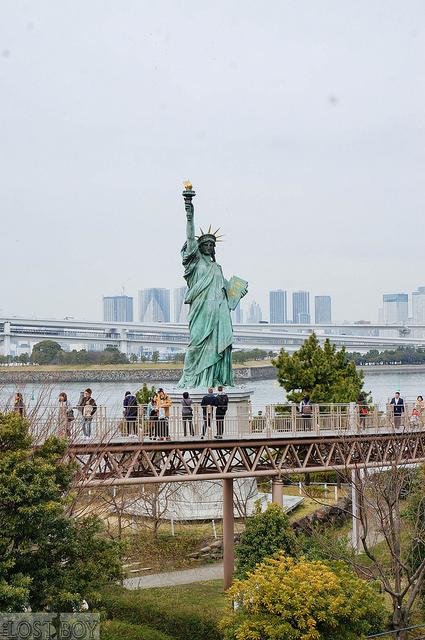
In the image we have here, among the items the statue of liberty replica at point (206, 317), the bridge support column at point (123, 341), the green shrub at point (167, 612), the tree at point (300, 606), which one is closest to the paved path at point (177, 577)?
the green shrub at point (167, 612)

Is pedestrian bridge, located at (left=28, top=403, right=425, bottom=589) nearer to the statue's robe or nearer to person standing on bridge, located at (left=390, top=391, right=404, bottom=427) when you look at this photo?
person standing on bridge, located at (left=390, top=391, right=404, bottom=427)

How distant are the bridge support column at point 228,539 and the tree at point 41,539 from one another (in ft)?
18.8

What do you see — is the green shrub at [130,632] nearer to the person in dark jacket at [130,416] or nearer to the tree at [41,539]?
the tree at [41,539]

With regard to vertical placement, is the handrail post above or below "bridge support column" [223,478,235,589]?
above

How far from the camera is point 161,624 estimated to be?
14.2 meters

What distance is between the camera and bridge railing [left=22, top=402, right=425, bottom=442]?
47.2 feet

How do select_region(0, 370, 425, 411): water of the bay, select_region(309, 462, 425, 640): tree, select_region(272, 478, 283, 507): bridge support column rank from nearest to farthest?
select_region(309, 462, 425, 640): tree → select_region(272, 478, 283, 507): bridge support column → select_region(0, 370, 425, 411): water of the bay

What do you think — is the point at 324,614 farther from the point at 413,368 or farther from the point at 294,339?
the point at 413,368

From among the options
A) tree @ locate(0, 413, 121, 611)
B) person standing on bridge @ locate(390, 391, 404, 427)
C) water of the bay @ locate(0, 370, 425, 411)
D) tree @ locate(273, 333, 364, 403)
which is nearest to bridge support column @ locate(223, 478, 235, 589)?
person standing on bridge @ locate(390, 391, 404, 427)

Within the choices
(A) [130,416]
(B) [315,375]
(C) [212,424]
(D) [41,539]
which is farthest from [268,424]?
(B) [315,375]

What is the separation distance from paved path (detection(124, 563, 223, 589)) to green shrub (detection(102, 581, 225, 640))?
323cm

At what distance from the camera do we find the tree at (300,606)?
11188 mm

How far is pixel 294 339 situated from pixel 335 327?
37.7 ft

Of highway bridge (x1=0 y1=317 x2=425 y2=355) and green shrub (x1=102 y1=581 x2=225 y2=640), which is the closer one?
green shrub (x1=102 y1=581 x2=225 y2=640)
